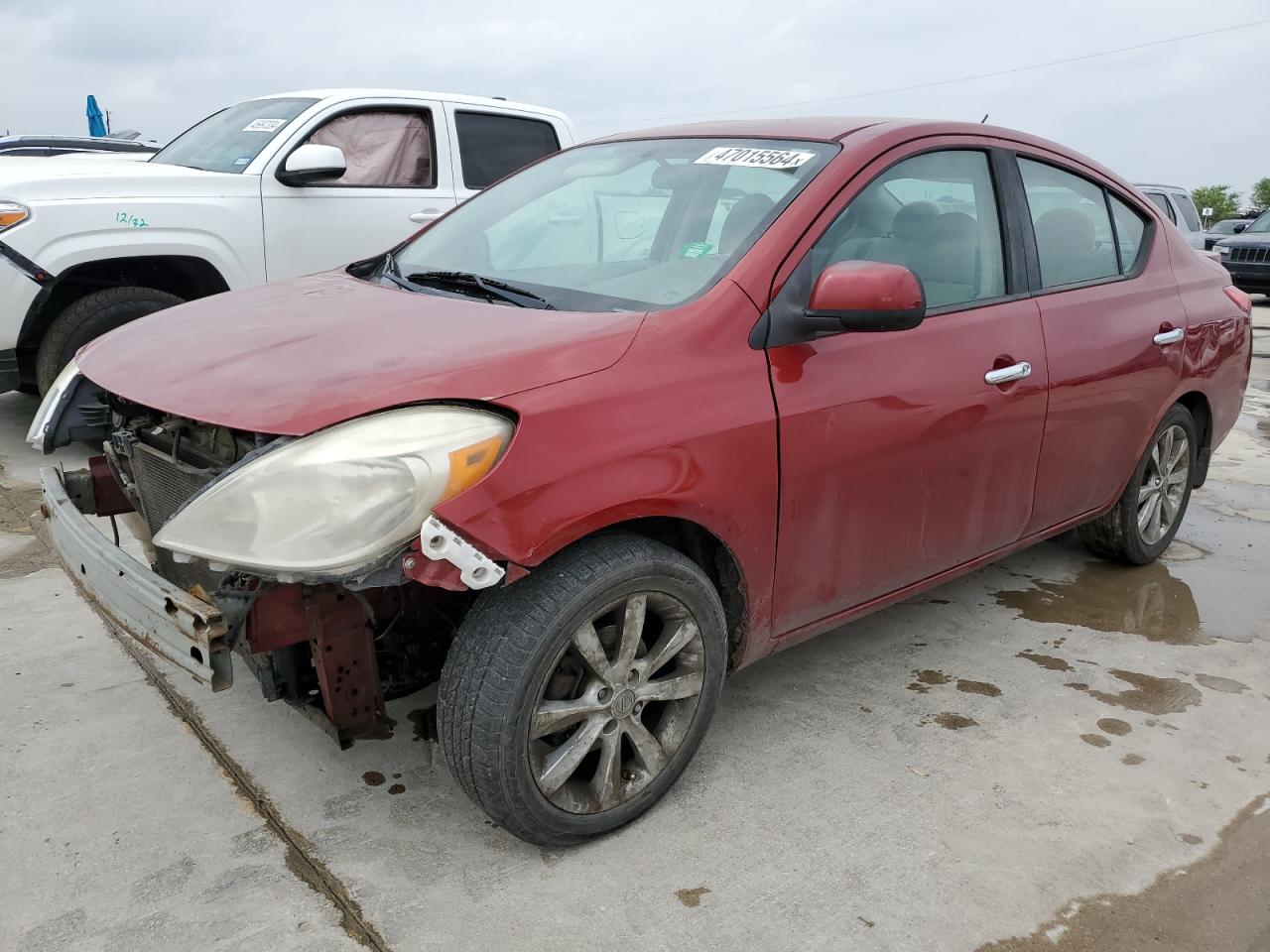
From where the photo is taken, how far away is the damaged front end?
6.45 feet

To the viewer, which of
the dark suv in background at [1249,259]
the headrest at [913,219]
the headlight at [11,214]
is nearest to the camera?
the headrest at [913,219]

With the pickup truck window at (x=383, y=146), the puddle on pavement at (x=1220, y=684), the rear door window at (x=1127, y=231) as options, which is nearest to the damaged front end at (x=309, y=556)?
→ the puddle on pavement at (x=1220, y=684)

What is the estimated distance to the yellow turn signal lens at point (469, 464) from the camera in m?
2.00

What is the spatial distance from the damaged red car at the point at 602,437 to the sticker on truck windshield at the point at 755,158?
0.01 meters

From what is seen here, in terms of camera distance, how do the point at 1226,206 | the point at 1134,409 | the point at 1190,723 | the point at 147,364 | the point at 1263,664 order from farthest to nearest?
the point at 1226,206 → the point at 1134,409 → the point at 1263,664 → the point at 1190,723 → the point at 147,364

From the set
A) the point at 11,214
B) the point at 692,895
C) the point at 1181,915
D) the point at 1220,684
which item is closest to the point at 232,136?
the point at 11,214

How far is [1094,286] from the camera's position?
356 centimetres

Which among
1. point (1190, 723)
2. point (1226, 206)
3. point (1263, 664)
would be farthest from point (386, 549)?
point (1226, 206)

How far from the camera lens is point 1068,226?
3.54 metres

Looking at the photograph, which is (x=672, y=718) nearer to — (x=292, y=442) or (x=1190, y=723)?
(x=292, y=442)

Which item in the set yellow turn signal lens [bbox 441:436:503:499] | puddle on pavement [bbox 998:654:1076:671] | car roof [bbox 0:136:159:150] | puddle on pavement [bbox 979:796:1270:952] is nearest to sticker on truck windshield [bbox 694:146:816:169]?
yellow turn signal lens [bbox 441:436:503:499]

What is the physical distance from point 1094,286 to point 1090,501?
76 centimetres

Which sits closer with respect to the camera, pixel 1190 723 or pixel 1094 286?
pixel 1190 723

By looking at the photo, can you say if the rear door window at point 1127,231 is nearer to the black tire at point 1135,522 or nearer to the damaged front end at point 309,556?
the black tire at point 1135,522
